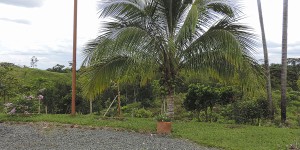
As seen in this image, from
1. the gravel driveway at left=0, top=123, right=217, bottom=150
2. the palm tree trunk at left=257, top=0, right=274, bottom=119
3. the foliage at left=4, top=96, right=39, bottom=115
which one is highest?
the palm tree trunk at left=257, top=0, right=274, bottom=119

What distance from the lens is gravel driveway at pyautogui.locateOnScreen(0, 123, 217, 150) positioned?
6160mm

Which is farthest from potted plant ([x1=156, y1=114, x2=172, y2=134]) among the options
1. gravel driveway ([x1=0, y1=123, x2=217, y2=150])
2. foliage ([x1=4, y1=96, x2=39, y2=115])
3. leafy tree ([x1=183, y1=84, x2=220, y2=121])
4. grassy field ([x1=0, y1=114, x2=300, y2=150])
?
foliage ([x1=4, y1=96, x2=39, y2=115])

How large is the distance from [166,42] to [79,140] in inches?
121

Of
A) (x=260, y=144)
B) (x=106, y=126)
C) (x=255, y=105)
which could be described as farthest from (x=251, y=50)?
(x=106, y=126)

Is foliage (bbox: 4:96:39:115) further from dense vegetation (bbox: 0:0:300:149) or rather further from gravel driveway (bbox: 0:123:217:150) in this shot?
gravel driveway (bbox: 0:123:217:150)

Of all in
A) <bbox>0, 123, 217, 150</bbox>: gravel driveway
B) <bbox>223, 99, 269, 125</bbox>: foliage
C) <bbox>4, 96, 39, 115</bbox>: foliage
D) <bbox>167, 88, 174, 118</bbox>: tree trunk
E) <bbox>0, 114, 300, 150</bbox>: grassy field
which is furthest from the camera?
<bbox>4, 96, 39, 115</bbox>: foliage

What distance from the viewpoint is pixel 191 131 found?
780 cm

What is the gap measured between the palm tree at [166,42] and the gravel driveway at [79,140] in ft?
4.62

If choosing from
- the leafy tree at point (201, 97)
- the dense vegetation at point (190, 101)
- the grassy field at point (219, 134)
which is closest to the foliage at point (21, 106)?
the dense vegetation at point (190, 101)

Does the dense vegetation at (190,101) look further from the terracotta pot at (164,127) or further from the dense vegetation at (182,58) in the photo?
the terracotta pot at (164,127)

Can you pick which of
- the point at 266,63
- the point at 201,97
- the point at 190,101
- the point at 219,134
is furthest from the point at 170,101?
the point at 266,63

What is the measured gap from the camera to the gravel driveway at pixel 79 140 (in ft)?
20.2

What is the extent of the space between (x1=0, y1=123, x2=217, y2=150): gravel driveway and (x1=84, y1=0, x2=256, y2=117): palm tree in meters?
1.41

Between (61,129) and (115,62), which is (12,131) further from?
(115,62)
